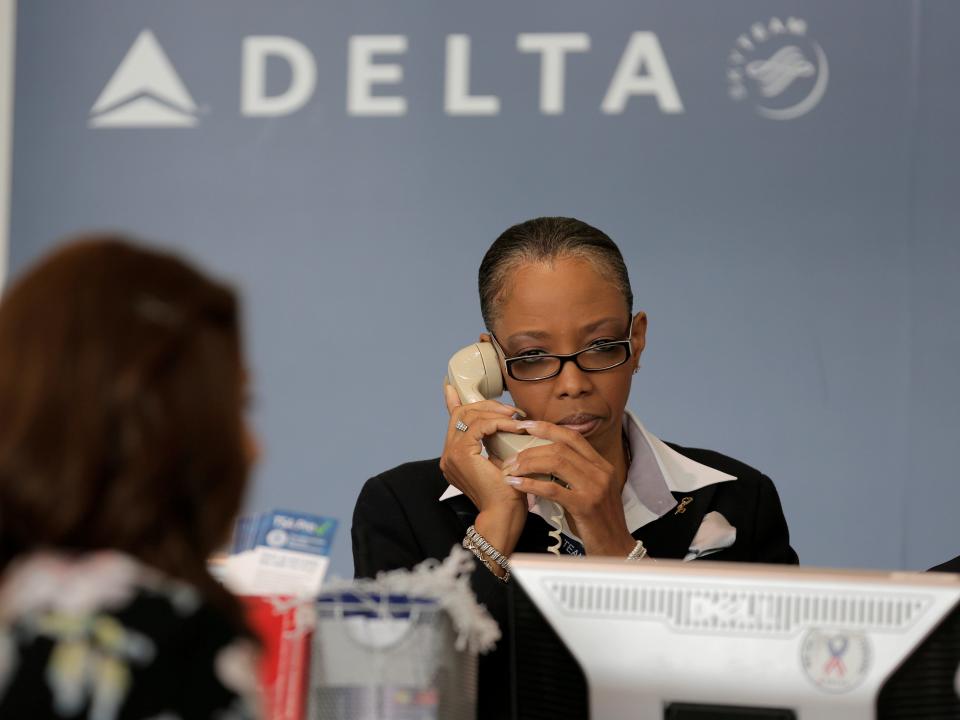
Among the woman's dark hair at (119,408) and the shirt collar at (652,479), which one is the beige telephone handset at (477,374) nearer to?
the shirt collar at (652,479)

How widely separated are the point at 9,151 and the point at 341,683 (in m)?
2.61

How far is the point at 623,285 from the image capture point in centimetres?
219

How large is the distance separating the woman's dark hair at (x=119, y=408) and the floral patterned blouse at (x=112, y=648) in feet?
0.09

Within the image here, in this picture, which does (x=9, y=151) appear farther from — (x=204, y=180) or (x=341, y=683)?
(x=341, y=683)

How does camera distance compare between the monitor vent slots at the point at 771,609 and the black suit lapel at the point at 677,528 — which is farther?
the black suit lapel at the point at 677,528

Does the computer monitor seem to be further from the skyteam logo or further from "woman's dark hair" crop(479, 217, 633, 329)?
the skyteam logo

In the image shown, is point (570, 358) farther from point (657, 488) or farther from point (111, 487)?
point (111, 487)

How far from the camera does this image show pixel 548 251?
2.17m

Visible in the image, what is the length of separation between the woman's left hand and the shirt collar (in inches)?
4.7

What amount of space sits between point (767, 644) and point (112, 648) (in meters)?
0.61

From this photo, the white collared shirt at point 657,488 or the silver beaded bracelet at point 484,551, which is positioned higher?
the white collared shirt at point 657,488

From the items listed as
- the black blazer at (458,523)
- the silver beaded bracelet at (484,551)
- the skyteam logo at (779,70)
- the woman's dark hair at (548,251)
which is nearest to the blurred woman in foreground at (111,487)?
the silver beaded bracelet at (484,551)

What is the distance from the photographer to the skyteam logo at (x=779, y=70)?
3.14m

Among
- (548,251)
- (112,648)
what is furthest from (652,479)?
(112,648)
